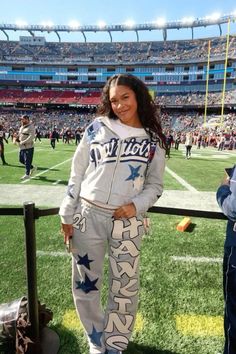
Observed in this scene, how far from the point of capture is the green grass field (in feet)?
9.00

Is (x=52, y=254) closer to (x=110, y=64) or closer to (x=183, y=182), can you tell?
(x=183, y=182)

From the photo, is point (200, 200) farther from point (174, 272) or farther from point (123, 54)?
point (123, 54)

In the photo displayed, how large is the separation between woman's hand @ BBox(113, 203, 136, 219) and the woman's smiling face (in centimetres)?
55

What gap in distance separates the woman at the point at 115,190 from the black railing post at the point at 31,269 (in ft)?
0.71

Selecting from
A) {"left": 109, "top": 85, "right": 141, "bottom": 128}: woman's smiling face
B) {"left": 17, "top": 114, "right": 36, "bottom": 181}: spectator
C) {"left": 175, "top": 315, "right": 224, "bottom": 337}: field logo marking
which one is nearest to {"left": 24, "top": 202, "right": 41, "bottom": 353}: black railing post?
{"left": 109, "top": 85, "right": 141, "bottom": 128}: woman's smiling face

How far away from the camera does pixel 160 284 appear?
3.68 m

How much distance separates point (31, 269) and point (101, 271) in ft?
1.57

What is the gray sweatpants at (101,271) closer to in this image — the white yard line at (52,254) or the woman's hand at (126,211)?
the woman's hand at (126,211)

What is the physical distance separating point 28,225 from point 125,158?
0.77 metres

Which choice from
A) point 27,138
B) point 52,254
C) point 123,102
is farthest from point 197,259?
point 27,138

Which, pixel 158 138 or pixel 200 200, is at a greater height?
pixel 158 138

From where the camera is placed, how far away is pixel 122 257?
2.25 metres

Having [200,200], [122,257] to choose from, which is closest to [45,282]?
[122,257]

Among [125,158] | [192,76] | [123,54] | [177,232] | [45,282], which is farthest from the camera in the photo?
[123,54]
